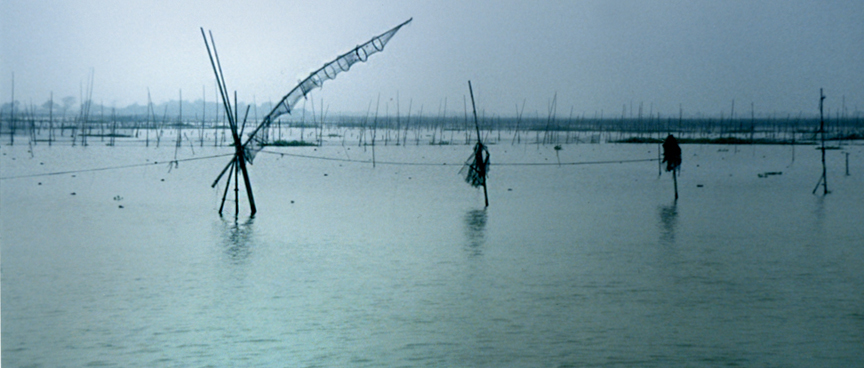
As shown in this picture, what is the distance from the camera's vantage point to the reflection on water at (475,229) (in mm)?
11398

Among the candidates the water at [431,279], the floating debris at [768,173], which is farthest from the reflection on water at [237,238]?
the floating debris at [768,173]

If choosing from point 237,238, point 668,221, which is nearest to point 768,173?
point 668,221

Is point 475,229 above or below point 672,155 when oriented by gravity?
below

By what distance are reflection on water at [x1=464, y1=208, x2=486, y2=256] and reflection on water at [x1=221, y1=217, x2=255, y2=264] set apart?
2.97m

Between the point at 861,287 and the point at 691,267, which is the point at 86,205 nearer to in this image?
the point at 691,267

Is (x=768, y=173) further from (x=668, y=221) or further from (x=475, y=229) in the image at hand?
(x=475, y=229)

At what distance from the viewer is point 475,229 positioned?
13109 mm

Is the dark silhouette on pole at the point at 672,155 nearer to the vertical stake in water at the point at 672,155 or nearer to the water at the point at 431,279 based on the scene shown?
the vertical stake in water at the point at 672,155

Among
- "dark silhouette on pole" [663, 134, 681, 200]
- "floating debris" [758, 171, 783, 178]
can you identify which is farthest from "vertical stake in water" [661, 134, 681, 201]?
"floating debris" [758, 171, 783, 178]

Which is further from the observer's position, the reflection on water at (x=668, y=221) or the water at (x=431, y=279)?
the reflection on water at (x=668, y=221)

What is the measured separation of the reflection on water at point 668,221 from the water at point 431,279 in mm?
47

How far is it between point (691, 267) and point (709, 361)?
3892 mm

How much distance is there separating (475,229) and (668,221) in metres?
3.50

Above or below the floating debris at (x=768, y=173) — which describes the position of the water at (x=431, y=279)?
below
